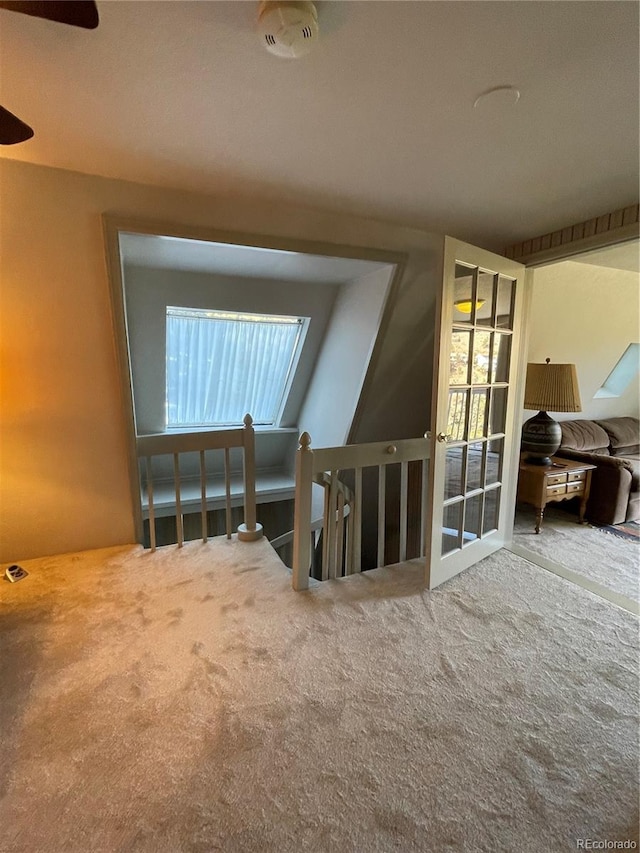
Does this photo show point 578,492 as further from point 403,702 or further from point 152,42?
point 152,42

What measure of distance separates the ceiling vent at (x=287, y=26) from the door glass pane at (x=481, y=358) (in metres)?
1.71

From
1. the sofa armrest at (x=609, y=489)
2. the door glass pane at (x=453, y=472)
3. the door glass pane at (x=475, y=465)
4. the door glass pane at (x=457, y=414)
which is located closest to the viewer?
the door glass pane at (x=457, y=414)

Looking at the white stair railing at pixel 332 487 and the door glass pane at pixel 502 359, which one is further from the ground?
the door glass pane at pixel 502 359

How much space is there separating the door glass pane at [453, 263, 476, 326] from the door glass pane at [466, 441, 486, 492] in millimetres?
774

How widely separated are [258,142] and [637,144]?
1.50 metres

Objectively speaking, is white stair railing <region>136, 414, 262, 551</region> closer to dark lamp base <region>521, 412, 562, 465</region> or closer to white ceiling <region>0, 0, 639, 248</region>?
white ceiling <region>0, 0, 639, 248</region>

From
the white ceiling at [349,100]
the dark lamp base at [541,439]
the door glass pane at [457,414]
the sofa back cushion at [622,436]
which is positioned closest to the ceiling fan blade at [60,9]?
the white ceiling at [349,100]

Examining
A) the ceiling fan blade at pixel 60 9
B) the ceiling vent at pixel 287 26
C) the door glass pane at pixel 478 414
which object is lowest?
the door glass pane at pixel 478 414

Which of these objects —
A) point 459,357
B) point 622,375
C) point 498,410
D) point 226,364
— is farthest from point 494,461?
point 622,375

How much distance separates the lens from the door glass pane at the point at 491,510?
281cm

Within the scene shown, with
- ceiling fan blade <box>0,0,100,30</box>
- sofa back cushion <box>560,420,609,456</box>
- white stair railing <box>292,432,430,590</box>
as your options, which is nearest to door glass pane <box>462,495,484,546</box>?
white stair railing <box>292,432,430,590</box>

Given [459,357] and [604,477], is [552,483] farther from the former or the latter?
[459,357]

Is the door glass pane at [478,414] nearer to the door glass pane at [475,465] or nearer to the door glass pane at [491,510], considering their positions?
the door glass pane at [475,465]

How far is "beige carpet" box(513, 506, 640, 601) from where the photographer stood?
2777mm
